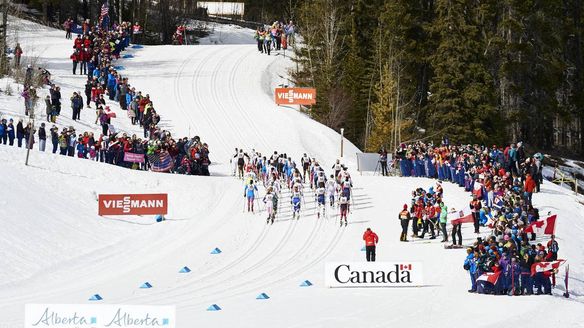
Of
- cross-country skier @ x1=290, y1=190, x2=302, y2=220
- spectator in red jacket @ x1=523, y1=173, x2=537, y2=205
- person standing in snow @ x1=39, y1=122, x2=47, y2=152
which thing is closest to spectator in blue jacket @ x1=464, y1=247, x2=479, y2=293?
spectator in red jacket @ x1=523, y1=173, x2=537, y2=205

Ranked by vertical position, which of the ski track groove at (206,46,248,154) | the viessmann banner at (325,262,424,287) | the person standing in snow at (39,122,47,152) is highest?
the ski track groove at (206,46,248,154)

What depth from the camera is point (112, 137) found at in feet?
137

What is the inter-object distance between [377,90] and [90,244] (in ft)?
105

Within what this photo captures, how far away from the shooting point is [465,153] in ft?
135

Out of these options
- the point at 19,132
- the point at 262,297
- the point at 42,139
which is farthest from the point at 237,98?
the point at 262,297

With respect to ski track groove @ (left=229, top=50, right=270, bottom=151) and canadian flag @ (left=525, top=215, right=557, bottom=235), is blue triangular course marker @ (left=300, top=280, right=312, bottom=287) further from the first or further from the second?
ski track groove @ (left=229, top=50, right=270, bottom=151)

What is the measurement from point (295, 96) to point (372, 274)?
2796 centimetres

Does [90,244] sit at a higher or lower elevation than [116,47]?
lower

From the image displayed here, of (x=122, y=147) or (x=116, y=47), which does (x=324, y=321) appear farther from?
(x=116, y=47)

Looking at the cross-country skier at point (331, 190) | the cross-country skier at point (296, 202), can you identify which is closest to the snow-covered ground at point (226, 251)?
the cross-country skier at point (296, 202)

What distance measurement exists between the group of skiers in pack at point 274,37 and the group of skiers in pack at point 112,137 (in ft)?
46.5

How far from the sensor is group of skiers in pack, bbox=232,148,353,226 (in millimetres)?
36562

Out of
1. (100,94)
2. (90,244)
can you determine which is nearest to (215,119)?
(100,94)

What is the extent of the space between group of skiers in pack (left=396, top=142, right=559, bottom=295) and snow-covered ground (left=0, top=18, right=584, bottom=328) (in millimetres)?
696
